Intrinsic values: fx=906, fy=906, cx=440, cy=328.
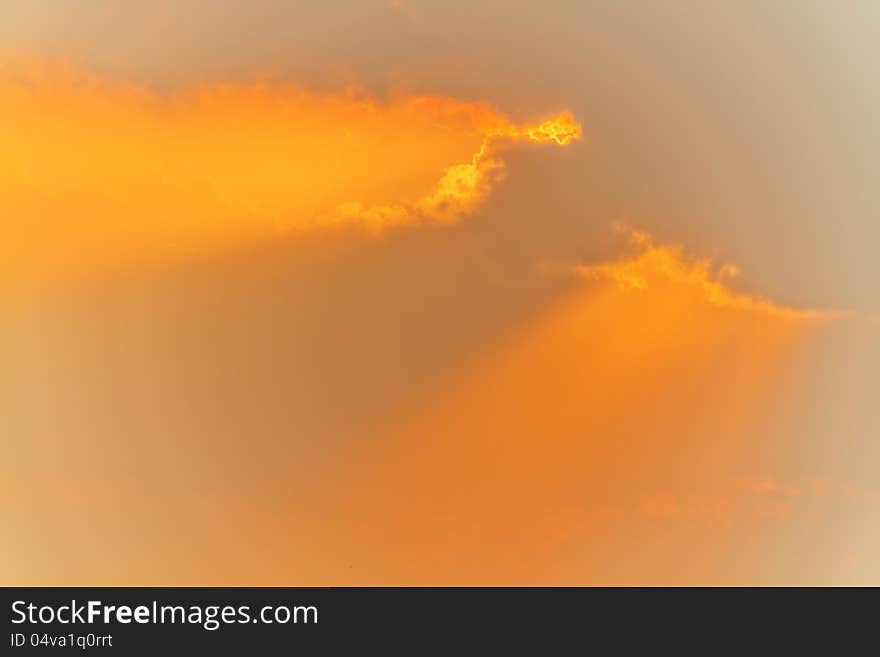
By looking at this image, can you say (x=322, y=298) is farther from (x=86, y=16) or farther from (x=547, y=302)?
(x=86, y=16)

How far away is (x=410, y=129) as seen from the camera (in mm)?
6133

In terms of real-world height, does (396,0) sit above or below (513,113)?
above

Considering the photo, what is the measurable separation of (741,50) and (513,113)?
5.38 feet

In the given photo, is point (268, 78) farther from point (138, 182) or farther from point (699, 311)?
point (699, 311)
